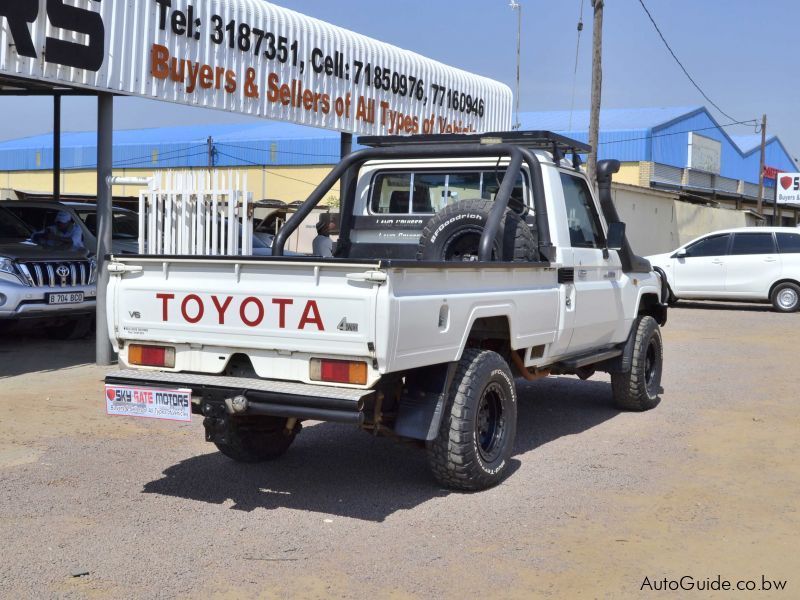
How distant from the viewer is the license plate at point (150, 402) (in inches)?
222

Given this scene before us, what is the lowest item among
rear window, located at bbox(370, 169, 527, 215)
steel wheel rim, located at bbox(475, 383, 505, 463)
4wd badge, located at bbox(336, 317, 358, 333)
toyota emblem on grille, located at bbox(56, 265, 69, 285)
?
steel wheel rim, located at bbox(475, 383, 505, 463)

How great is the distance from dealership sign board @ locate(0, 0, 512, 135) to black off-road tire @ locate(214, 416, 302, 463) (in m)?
4.87

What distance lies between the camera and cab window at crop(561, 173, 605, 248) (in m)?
7.71

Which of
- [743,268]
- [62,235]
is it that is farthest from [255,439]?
[743,268]

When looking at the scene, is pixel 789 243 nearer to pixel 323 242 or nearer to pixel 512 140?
pixel 323 242

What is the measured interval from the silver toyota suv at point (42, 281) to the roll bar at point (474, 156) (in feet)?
16.7

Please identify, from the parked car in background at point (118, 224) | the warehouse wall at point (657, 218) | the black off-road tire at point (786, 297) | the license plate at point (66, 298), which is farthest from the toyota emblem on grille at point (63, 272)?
the warehouse wall at point (657, 218)

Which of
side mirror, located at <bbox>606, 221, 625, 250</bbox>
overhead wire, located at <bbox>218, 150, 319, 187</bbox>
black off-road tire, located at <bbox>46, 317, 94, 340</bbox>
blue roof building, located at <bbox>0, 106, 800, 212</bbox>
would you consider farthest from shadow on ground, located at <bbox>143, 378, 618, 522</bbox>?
overhead wire, located at <bbox>218, 150, 319, 187</bbox>

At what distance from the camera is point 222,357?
229 inches

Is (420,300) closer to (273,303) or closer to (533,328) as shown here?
(273,303)

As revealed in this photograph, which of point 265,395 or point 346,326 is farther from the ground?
point 346,326

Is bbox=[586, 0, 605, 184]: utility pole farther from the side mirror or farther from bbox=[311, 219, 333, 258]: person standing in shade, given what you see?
the side mirror

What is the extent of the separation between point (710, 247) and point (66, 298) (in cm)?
1392

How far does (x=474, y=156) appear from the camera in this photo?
7.57 m
